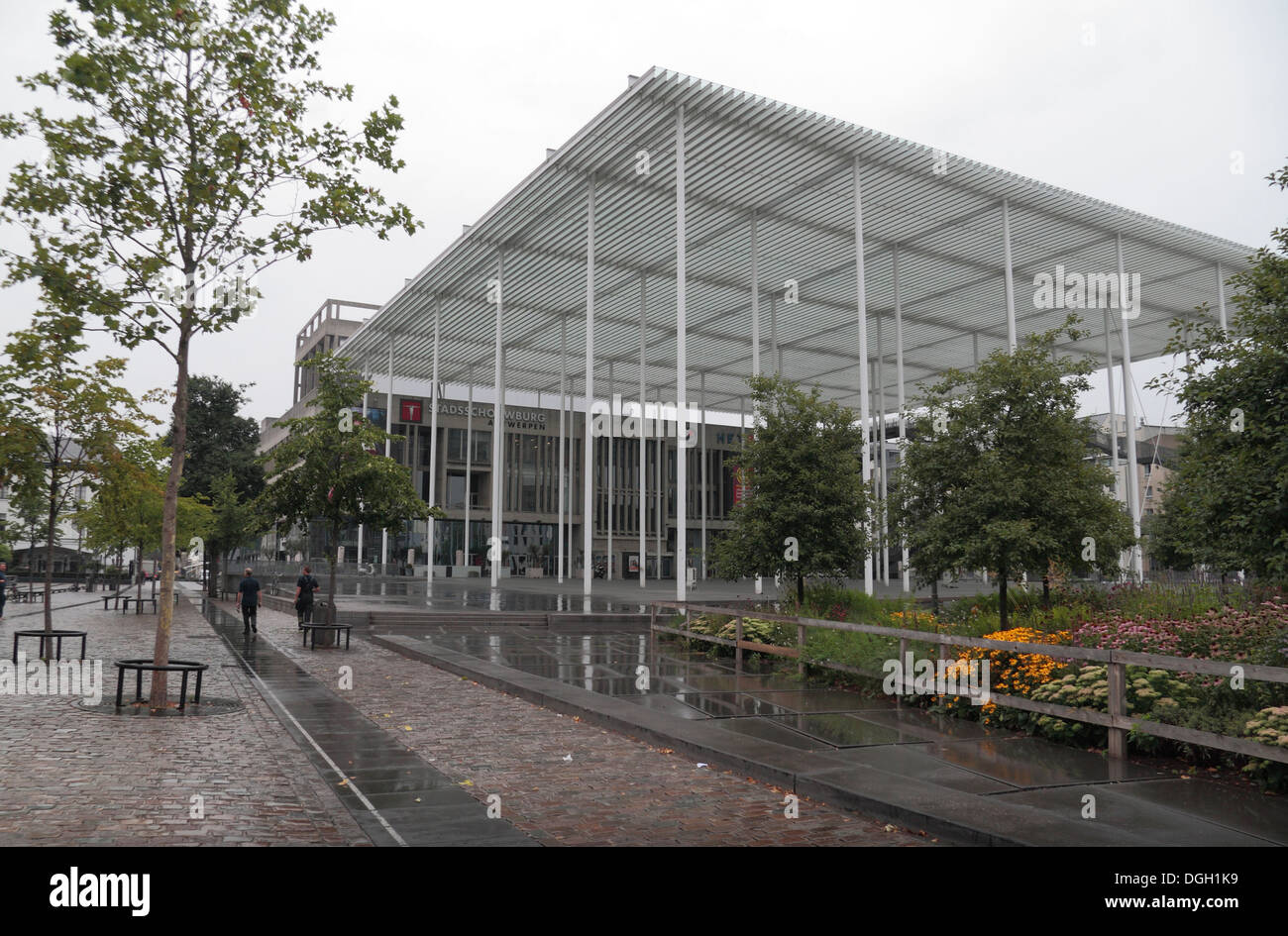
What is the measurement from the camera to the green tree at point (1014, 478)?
13125mm

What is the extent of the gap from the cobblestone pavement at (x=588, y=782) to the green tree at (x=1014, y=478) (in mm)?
6589

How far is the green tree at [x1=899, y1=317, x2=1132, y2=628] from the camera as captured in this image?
13125 mm

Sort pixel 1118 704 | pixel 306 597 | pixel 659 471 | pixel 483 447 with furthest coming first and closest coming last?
pixel 483 447 → pixel 659 471 → pixel 306 597 → pixel 1118 704

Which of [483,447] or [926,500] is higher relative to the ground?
[483,447]

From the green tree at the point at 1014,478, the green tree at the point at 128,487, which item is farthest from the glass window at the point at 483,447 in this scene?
the green tree at the point at 1014,478

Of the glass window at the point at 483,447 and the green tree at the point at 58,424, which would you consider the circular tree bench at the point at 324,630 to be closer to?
the green tree at the point at 58,424

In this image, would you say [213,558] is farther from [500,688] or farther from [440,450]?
[500,688]

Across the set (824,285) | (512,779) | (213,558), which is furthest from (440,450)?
(512,779)

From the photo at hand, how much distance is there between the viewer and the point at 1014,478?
13.2 meters

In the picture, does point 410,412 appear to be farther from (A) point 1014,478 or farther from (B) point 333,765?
(B) point 333,765

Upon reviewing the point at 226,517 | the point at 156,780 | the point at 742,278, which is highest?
the point at 742,278

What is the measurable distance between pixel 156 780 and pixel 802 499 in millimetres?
12774

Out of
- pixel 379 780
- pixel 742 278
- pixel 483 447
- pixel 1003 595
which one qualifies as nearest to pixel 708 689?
pixel 1003 595
